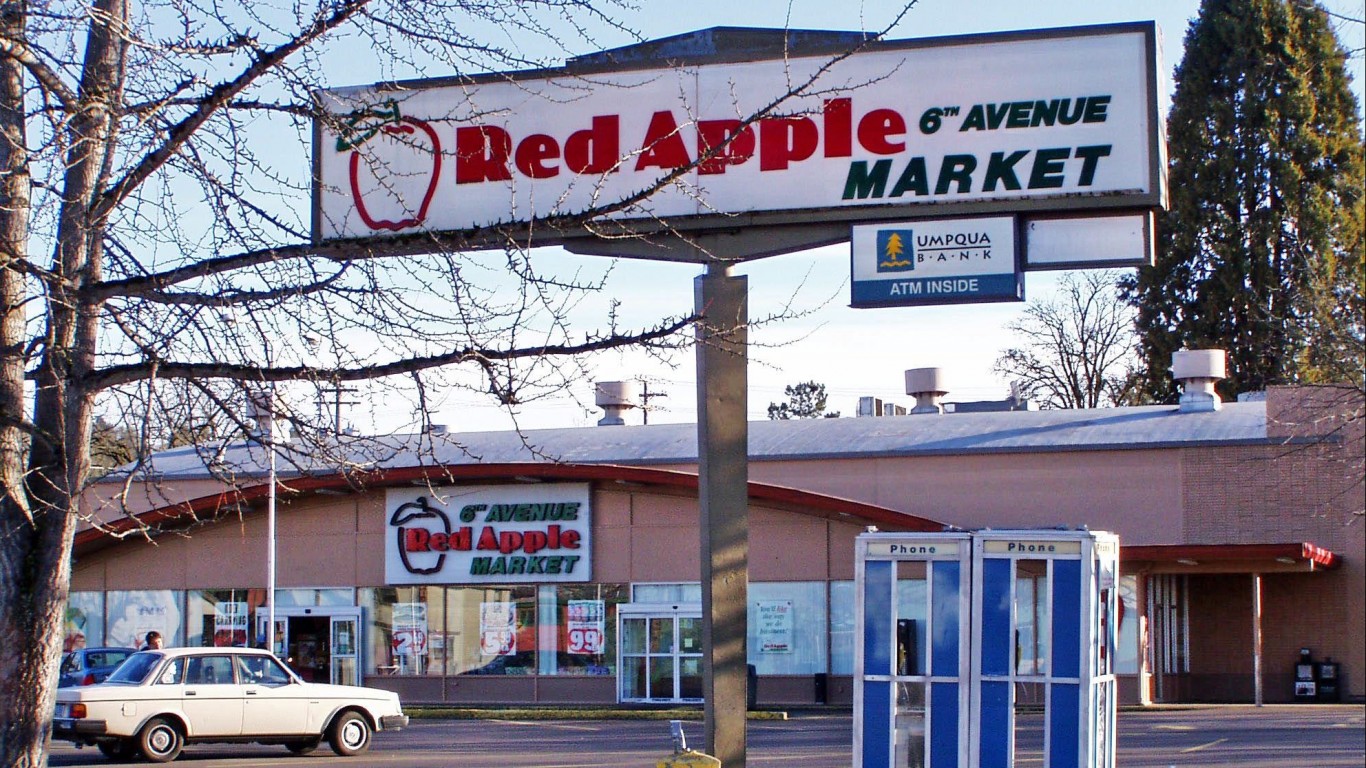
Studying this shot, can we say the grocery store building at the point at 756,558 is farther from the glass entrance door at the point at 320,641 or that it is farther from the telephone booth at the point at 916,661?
the telephone booth at the point at 916,661

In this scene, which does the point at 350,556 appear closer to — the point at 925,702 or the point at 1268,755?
the point at 1268,755

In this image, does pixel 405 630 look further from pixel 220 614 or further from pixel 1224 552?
pixel 1224 552

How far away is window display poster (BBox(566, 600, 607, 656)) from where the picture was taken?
37.8m

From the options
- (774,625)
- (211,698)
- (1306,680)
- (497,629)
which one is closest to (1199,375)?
(1306,680)

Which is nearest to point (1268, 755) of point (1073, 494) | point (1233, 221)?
point (1073, 494)

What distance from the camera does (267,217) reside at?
8.11 m

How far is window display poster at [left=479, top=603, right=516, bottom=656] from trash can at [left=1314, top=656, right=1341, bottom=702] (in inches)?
701

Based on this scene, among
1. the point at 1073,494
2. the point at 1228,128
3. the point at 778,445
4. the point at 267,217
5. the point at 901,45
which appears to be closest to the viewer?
the point at 267,217

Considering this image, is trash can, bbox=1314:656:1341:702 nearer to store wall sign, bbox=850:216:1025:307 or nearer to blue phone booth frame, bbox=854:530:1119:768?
blue phone booth frame, bbox=854:530:1119:768

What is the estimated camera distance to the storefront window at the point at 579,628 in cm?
3775

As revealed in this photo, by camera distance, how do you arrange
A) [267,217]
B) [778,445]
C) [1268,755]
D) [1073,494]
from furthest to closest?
[778,445]
[1073,494]
[1268,755]
[267,217]

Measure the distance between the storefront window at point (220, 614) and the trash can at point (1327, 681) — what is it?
78.7 feet

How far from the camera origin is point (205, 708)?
21.9 metres

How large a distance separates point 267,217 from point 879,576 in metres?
7.04
